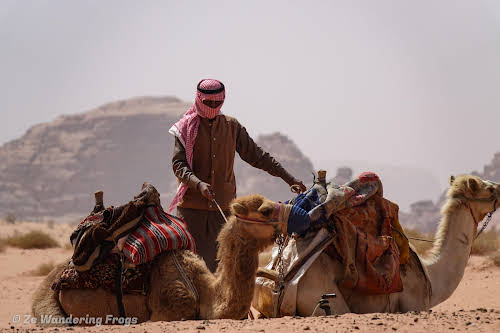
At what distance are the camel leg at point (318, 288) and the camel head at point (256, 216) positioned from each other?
0.47 m

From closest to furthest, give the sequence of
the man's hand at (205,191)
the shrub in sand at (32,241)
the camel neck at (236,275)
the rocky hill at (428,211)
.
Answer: the camel neck at (236,275)
the man's hand at (205,191)
the shrub in sand at (32,241)
the rocky hill at (428,211)

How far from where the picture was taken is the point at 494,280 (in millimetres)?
11531

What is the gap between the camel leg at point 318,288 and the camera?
5398 mm

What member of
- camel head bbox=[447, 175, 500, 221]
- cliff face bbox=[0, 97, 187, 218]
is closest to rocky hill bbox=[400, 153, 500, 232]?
cliff face bbox=[0, 97, 187, 218]

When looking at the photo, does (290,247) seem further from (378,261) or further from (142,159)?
(142,159)

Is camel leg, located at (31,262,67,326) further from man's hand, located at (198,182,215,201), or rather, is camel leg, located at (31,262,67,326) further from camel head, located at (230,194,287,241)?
camel head, located at (230,194,287,241)

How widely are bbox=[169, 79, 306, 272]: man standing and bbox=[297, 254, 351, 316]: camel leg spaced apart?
112cm

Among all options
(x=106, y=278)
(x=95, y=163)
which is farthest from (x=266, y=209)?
(x=95, y=163)

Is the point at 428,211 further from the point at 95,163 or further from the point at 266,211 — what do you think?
Result: the point at 266,211

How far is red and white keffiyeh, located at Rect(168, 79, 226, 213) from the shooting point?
6.47 metres

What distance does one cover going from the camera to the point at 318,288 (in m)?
5.45

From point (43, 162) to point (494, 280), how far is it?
112 metres

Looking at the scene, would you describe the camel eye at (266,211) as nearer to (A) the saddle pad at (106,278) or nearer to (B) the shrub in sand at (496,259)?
(A) the saddle pad at (106,278)

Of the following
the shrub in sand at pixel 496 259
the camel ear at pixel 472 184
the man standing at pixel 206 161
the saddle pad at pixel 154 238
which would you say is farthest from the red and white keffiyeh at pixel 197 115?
the shrub in sand at pixel 496 259
